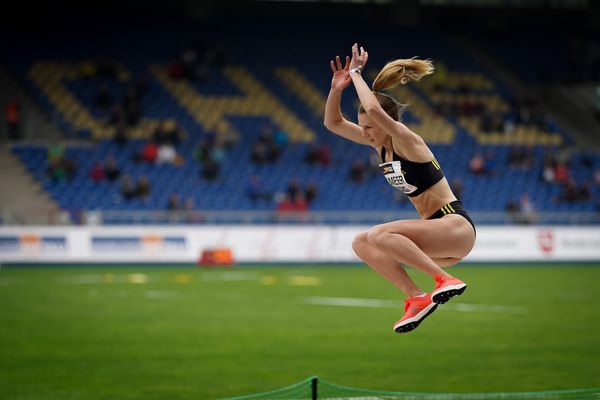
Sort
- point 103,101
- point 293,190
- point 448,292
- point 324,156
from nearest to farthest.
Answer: point 448,292 < point 293,190 < point 103,101 < point 324,156

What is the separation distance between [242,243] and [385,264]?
22.9 metres


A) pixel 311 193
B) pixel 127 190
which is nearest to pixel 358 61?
pixel 127 190

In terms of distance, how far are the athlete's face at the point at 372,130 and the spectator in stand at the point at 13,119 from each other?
2986 cm

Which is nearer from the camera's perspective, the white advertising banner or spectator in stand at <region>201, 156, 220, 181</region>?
the white advertising banner

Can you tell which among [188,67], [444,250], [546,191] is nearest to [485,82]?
[546,191]

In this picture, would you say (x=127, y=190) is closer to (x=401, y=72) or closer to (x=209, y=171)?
(x=209, y=171)

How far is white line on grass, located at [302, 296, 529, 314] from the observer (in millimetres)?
22234

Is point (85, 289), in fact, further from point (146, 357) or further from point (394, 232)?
point (394, 232)

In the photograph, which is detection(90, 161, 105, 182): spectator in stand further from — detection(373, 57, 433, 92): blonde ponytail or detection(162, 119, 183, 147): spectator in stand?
detection(373, 57, 433, 92): blonde ponytail

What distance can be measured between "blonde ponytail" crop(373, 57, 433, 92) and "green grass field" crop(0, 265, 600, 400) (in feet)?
18.3

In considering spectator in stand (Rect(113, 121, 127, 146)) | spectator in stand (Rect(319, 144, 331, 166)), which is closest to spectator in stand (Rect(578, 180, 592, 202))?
spectator in stand (Rect(319, 144, 331, 166))

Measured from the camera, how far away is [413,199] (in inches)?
356

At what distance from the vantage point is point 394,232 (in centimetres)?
871

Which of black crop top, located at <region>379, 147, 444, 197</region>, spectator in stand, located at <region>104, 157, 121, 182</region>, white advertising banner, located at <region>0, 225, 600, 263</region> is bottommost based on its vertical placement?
black crop top, located at <region>379, 147, 444, 197</region>
